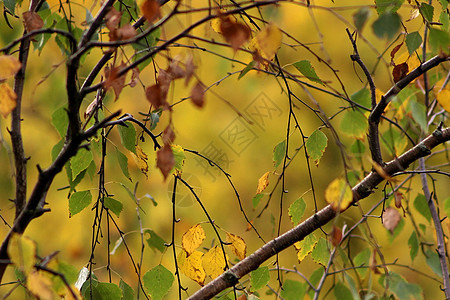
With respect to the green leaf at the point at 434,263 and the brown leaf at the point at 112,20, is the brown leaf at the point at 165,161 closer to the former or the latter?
the brown leaf at the point at 112,20

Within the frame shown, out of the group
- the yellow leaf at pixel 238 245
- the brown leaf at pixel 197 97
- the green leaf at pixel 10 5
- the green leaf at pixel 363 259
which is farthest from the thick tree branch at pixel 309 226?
the green leaf at pixel 10 5

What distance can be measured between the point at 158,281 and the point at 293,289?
0.67 feet

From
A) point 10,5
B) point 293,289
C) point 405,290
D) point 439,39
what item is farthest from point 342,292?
Answer: point 10,5

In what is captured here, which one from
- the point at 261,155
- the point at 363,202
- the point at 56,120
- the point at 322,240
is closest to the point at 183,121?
the point at 261,155

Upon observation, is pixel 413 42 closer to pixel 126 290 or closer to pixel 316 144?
pixel 316 144

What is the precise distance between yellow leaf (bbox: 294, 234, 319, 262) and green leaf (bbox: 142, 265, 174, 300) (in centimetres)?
20

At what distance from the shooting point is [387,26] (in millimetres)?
536

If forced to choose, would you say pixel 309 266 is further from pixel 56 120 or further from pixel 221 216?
pixel 56 120

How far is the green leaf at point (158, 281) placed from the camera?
0.79 metres

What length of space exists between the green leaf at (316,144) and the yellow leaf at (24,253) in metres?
0.44

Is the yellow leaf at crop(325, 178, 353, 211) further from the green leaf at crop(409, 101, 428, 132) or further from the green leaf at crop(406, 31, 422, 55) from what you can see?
the green leaf at crop(406, 31, 422, 55)

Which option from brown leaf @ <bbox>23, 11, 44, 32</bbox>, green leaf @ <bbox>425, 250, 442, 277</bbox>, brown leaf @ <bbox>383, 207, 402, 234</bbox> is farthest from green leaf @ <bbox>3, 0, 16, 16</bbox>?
green leaf @ <bbox>425, 250, 442, 277</bbox>

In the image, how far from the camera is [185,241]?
792mm

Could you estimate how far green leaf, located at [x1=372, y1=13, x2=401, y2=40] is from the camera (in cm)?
53
